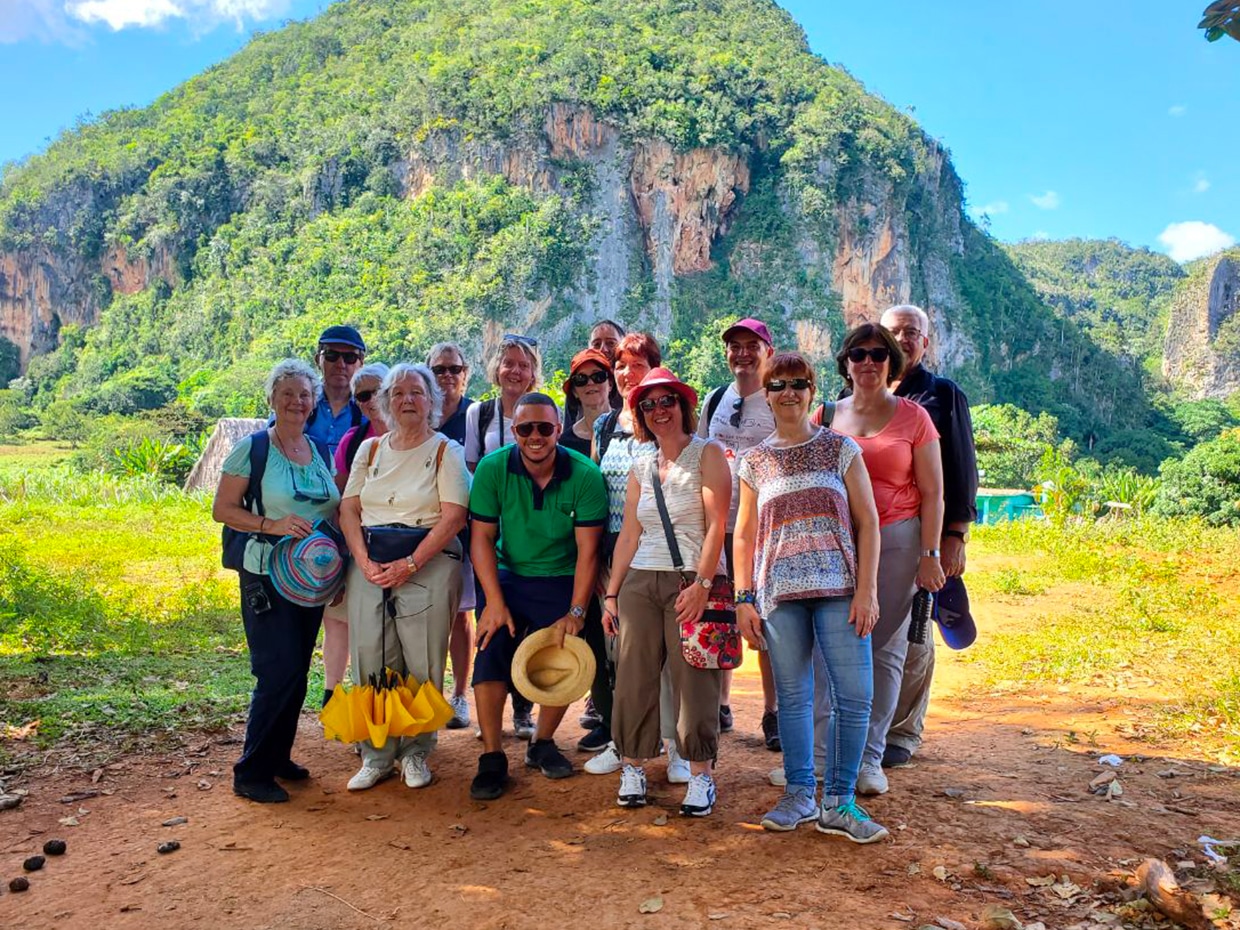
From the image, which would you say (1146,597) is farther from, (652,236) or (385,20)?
(385,20)

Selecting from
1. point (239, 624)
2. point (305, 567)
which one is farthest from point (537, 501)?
point (239, 624)

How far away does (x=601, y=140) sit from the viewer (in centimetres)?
5606

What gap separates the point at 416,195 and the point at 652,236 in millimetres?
14762

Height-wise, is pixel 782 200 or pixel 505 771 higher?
pixel 782 200

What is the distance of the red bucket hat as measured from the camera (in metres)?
3.34

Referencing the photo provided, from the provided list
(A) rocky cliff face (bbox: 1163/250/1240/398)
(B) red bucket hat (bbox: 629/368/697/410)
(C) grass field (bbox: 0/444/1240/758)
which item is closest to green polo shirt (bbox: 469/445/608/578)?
(B) red bucket hat (bbox: 629/368/697/410)

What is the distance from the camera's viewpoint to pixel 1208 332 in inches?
2667

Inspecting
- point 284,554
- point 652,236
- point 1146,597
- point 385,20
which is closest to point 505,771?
point 284,554

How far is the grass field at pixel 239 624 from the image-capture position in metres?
5.12

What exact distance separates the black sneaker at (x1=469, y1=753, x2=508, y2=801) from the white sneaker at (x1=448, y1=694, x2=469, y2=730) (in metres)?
0.98

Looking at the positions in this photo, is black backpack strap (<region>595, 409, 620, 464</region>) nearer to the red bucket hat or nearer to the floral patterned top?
→ the red bucket hat

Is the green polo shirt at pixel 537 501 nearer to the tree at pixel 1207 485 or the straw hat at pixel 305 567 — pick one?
the straw hat at pixel 305 567

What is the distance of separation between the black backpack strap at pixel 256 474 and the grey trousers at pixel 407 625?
486mm

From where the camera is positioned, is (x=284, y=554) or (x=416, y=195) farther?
(x=416, y=195)
